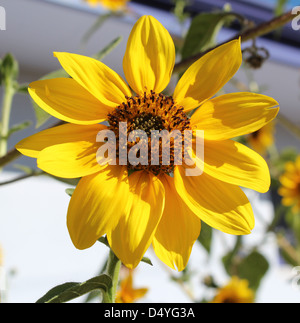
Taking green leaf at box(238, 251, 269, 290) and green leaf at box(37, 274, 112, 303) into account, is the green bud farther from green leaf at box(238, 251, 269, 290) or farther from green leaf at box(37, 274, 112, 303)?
green leaf at box(238, 251, 269, 290)

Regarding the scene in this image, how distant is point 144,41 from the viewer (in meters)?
0.20

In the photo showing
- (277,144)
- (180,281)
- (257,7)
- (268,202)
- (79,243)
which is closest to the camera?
(79,243)

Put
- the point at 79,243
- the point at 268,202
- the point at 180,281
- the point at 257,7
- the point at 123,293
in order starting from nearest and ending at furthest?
1. the point at 79,243
2. the point at 123,293
3. the point at 180,281
4. the point at 257,7
5. the point at 268,202

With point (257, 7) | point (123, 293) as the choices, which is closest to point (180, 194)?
point (123, 293)

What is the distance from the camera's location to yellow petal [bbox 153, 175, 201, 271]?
0.18 m

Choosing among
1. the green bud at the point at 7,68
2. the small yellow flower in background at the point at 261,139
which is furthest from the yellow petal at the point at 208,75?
the small yellow flower in background at the point at 261,139

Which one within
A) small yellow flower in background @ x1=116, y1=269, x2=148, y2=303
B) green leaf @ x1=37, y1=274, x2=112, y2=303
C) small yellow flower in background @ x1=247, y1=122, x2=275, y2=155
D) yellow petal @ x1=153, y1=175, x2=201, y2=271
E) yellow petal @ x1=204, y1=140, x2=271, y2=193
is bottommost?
small yellow flower in background @ x1=116, y1=269, x2=148, y2=303

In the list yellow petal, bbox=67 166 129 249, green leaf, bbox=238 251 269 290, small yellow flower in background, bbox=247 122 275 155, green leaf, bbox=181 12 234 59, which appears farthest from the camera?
small yellow flower in background, bbox=247 122 275 155

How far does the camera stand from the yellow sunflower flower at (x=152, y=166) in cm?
17


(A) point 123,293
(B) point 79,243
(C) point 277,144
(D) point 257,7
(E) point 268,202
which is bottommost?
(E) point 268,202

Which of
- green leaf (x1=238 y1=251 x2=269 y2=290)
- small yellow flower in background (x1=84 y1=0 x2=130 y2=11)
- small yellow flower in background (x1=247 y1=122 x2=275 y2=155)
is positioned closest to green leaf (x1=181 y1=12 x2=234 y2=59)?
green leaf (x1=238 y1=251 x2=269 y2=290)

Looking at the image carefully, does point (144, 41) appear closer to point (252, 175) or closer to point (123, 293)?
point (252, 175)

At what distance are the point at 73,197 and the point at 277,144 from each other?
1.98 m

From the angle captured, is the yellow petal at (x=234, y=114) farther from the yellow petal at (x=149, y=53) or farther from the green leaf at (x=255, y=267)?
the green leaf at (x=255, y=267)
